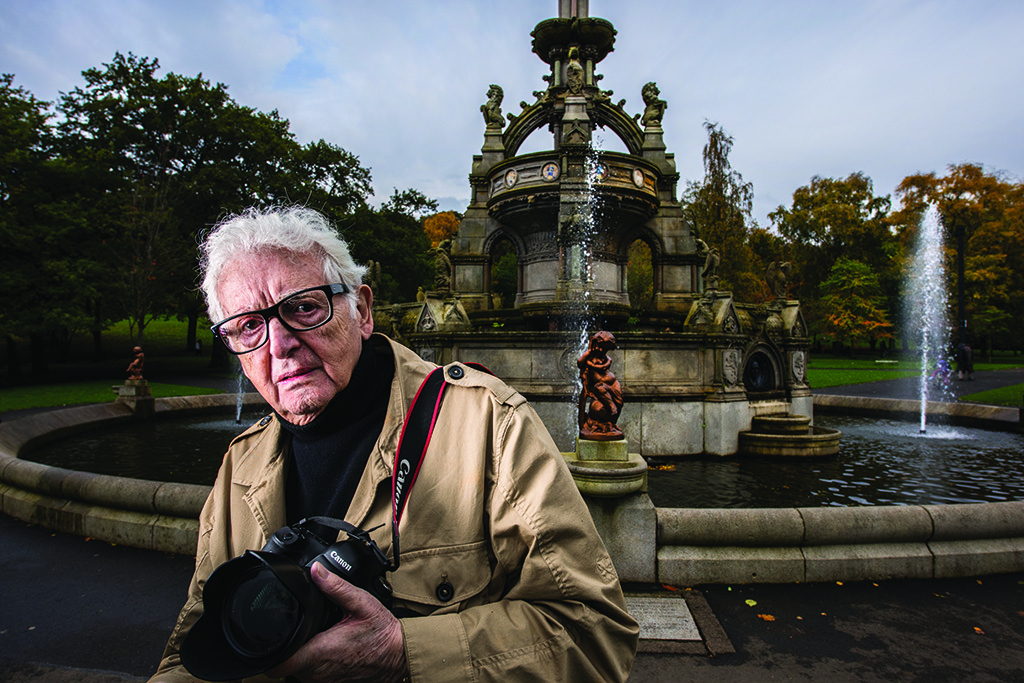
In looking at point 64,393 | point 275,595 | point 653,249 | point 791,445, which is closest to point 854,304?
point 653,249

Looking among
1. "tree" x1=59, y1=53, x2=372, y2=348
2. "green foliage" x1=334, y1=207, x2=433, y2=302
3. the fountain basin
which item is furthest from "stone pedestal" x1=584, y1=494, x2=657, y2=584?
"green foliage" x1=334, y1=207, x2=433, y2=302

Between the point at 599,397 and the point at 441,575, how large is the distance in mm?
4259

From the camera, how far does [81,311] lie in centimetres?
2162

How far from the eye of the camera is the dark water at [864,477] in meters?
7.21

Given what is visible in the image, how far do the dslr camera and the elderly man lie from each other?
0.13 ft

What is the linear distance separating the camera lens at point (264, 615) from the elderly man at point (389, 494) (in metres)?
0.08

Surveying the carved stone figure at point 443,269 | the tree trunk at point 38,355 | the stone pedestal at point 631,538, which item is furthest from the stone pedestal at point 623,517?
the tree trunk at point 38,355

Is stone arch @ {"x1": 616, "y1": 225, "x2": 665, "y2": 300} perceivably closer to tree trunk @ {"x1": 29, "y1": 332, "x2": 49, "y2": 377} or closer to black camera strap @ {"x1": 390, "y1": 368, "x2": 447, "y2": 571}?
black camera strap @ {"x1": 390, "y1": 368, "x2": 447, "y2": 571}

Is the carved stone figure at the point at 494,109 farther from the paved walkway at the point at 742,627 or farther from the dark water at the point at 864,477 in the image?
the paved walkway at the point at 742,627

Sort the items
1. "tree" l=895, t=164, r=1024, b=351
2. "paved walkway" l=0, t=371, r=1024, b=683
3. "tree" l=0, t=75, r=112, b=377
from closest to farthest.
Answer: "paved walkway" l=0, t=371, r=1024, b=683 < "tree" l=0, t=75, r=112, b=377 < "tree" l=895, t=164, r=1024, b=351

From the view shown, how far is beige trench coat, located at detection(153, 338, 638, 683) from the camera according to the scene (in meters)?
1.36

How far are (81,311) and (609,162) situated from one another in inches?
807

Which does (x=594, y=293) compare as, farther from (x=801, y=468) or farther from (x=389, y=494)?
(x=389, y=494)

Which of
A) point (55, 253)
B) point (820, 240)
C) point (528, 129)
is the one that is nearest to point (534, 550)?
point (528, 129)
